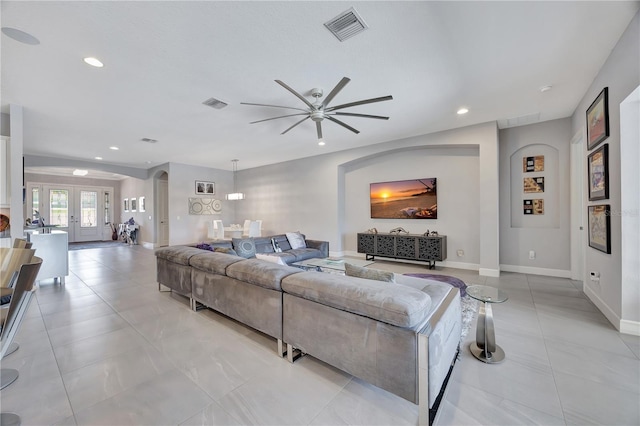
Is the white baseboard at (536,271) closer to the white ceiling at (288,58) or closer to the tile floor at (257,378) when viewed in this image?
the tile floor at (257,378)

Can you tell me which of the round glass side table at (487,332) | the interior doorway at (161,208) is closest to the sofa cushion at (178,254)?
the round glass side table at (487,332)

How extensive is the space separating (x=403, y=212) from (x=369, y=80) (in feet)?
11.9

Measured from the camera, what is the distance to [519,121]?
476 centimetres

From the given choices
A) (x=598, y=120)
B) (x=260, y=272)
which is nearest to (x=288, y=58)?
(x=260, y=272)

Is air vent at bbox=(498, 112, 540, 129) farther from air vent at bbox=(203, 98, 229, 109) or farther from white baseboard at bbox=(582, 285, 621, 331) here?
air vent at bbox=(203, 98, 229, 109)

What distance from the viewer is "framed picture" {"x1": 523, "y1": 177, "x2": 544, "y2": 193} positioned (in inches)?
192

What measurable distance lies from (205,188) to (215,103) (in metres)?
5.72

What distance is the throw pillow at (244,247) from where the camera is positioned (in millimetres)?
4484

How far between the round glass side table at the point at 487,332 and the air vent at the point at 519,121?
12.2ft

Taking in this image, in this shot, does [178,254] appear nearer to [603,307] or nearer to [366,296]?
[366,296]

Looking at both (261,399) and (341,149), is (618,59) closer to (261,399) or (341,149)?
(261,399)

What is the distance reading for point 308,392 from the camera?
1.76 meters

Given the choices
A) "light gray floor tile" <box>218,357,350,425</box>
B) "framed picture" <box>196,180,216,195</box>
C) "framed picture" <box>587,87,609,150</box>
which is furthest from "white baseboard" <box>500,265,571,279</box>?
"framed picture" <box>196,180,216,195</box>

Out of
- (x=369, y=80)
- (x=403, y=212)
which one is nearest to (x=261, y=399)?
(x=369, y=80)
